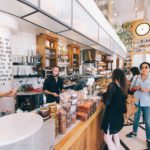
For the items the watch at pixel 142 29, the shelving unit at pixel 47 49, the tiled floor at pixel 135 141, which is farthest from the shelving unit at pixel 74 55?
the tiled floor at pixel 135 141

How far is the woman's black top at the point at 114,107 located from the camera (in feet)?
7.25

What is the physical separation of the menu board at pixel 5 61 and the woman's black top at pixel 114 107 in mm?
2901

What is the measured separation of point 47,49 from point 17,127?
5524 millimetres

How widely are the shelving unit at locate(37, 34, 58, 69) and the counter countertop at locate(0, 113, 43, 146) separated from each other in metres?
4.95

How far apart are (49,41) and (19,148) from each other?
18.9 feet

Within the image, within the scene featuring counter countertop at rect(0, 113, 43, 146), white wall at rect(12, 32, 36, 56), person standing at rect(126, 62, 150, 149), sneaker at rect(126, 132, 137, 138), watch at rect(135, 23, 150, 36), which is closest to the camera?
counter countertop at rect(0, 113, 43, 146)

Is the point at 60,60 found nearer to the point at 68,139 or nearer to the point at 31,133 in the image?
the point at 68,139

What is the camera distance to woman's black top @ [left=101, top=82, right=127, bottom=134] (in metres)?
2.21

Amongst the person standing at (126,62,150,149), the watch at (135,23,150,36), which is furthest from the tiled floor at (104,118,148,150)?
the watch at (135,23,150,36)

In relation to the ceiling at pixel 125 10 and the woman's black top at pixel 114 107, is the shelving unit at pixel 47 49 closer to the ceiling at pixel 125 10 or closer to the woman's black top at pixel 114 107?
the ceiling at pixel 125 10

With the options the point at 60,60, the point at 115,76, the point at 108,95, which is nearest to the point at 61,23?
the point at 115,76

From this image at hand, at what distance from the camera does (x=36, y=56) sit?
5.55 meters

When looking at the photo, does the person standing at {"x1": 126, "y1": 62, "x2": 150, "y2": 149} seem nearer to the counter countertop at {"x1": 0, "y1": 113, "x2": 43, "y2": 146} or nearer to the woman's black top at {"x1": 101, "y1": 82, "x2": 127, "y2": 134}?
the woman's black top at {"x1": 101, "y1": 82, "x2": 127, "y2": 134}

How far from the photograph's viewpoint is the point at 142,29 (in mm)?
7289
